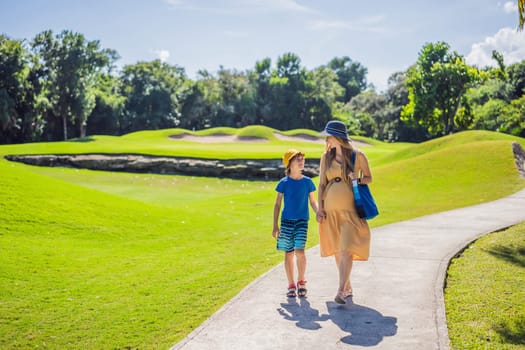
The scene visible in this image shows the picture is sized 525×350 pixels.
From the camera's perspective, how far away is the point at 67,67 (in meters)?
56.0

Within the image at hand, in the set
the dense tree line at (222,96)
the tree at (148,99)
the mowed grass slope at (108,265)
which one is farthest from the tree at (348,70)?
the mowed grass slope at (108,265)

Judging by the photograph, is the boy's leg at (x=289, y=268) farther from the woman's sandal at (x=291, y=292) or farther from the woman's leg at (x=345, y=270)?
the woman's leg at (x=345, y=270)

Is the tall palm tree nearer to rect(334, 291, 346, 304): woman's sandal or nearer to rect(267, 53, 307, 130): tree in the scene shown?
rect(334, 291, 346, 304): woman's sandal

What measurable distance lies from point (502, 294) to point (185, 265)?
494 centimetres

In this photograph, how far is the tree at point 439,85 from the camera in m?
45.8

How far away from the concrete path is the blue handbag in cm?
102

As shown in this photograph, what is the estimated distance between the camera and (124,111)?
2813 inches

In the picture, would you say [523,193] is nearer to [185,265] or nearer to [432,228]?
[432,228]

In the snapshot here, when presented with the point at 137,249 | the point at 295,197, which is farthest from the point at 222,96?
the point at 295,197

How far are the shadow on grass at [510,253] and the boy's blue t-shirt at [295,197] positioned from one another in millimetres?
3885

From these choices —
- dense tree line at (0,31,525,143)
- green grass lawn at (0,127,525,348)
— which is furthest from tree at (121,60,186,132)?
green grass lawn at (0,127,525,348)

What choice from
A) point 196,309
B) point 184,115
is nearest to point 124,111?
point 184,115

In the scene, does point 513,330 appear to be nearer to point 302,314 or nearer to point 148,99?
point 302,314

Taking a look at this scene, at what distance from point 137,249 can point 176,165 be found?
22779mm
